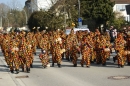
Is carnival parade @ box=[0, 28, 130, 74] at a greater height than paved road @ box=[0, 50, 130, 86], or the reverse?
carnival parade @ box=[0, 28, 130, 74]

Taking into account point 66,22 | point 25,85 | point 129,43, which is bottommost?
point 25,85

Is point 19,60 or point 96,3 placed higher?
point 96,3

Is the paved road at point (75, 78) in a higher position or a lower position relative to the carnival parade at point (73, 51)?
lower

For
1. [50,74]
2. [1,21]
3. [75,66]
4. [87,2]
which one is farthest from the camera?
[1,21]

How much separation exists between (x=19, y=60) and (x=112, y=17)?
4311 centimetres

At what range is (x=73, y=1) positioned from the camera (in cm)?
5397

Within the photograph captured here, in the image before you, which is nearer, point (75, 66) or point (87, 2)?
point (75, 66)

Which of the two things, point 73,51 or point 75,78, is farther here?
point 73,51

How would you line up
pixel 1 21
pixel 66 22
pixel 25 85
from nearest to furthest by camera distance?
pixel 25 85
pixel 66 22
pixel 1 21

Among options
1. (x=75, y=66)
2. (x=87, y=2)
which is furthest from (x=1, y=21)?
(x=75, y=66)

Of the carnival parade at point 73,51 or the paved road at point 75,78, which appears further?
the carnival parade at point 73,51

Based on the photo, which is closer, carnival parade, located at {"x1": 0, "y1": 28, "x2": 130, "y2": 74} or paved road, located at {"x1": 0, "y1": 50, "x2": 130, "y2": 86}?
paved road, located at {"x1": 0, "y1": 50, "x2": 130, "y2": 86}

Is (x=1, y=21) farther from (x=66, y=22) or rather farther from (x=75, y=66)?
(x=75, y=66)

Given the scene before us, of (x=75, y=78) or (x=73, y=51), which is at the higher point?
(x=73, y=51)
